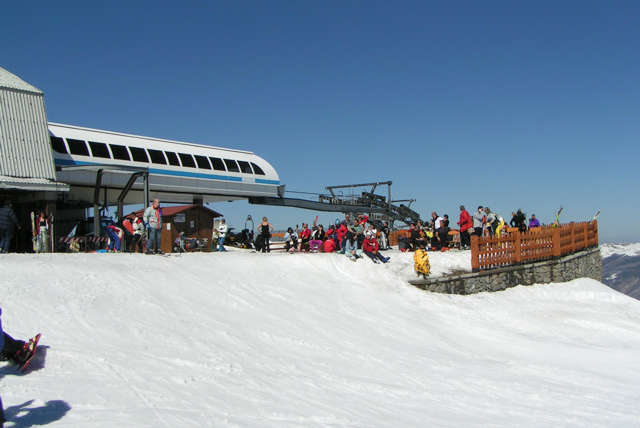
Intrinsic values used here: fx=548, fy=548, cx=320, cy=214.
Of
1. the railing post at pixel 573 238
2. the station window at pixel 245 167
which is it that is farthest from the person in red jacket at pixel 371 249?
the station window at pixel 245 167

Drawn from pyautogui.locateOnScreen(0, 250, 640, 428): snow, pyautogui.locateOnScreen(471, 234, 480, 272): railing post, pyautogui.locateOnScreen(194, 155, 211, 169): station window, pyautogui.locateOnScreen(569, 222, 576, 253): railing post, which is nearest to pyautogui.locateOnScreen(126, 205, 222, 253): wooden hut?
pyautogui.locateOnScreen(194, 155, 211, 169): station window

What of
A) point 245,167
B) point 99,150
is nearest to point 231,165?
point 245,167

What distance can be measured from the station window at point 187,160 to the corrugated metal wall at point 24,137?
6.23m

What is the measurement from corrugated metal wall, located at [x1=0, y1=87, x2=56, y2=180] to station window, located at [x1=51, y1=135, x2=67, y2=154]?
1.46m

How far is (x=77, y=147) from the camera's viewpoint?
726 inches

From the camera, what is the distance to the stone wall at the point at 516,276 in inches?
586

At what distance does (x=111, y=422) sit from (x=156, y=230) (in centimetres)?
915

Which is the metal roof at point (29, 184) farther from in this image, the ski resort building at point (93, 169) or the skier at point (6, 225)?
the skier at point (6, 225)

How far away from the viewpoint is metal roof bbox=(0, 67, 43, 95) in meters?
16.0

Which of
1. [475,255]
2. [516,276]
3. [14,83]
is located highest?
[14,83]

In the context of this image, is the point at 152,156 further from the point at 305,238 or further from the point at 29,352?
the point at 29,352

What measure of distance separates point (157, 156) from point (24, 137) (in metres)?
5.83

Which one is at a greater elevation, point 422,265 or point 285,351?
point 422,265

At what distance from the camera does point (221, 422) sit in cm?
513
